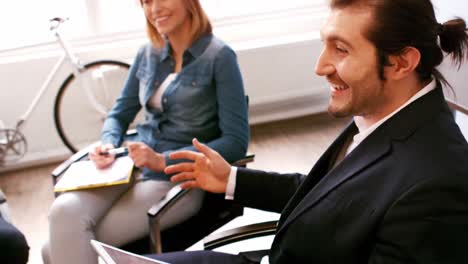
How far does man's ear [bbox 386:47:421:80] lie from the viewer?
1.03 m

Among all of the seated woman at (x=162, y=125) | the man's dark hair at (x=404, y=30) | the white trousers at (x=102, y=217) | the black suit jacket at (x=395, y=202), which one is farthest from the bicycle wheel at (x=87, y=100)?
the man's dark hair at (x=404, y=30)

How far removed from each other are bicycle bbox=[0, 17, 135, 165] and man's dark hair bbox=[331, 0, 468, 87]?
2.33 meters

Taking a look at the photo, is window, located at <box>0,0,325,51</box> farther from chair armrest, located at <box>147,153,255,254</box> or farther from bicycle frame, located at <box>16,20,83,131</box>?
chair armrest, located at <box>147,153,255,254</box>

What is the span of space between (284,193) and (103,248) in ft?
1.93

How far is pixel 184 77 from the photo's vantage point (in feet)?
6.07

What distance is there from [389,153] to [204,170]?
67cm

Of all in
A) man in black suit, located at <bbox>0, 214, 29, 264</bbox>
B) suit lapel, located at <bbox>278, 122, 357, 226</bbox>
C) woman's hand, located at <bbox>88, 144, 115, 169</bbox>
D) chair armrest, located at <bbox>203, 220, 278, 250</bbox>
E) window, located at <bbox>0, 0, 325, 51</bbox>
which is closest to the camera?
suit lapel, located at <bbox>278, 122, 357, 226</bbox>

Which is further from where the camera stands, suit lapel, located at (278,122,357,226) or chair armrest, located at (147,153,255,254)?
chair armrest, located at (147,153,255,254)

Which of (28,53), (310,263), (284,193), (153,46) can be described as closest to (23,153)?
(28,53)

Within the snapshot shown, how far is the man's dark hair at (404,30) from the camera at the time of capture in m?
1.01

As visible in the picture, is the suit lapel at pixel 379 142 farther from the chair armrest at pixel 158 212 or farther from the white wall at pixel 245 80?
the white wall at pixel 245 80

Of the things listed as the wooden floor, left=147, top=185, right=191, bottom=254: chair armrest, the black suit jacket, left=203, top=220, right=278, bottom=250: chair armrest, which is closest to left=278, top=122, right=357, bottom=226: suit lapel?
the black suit jacket

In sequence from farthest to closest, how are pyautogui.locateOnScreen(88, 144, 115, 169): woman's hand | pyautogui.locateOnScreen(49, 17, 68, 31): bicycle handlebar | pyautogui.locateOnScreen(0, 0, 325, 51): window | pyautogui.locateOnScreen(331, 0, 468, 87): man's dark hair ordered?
1. pyautogui.locateOnScreen(0, 0, 325, 51): window
2. pyautogui.locateOnScreen(49, 17, 68, 31): bicycle handlebar
3. pyautogui.locateOnScreen(88, 144, 115, 169): woman's hand
4. pyautogui.locateOnScreen(331, 0, 468, 87): man's dark hair

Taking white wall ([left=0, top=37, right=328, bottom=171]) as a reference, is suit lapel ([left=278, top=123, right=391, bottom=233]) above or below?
above
